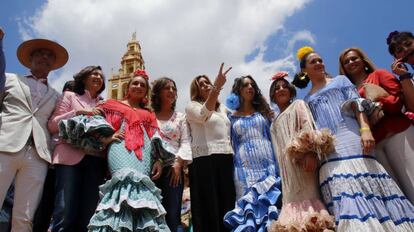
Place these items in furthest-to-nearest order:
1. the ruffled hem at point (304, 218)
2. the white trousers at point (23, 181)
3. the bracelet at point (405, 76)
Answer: the bracelet at point (405, 76)
the white trousers at point (23, 181)
the ruffled hem at point (304, 218)

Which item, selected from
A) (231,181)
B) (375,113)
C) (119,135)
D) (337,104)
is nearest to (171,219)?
(231,181)

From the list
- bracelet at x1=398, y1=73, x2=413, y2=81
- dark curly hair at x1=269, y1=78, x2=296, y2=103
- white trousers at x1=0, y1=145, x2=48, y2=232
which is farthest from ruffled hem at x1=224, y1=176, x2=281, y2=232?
white trousers at x1=0, y1=145, x2=48, y2=232

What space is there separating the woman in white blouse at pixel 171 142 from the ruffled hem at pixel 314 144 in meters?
1.32

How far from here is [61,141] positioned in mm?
3936

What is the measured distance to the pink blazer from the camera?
3.83m

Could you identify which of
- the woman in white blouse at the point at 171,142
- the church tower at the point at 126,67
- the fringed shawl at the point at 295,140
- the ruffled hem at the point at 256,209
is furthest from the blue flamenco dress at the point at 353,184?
the church tower at the point at 126,67

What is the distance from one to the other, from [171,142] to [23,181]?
165 centimetres

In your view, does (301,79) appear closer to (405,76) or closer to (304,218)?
(405,76)

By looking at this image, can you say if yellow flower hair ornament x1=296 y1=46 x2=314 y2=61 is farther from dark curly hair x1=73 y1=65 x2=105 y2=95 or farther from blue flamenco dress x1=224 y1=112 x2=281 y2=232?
dark curly hair x1=73 y1=65 x2=105 y2=95

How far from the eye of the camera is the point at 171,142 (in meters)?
4.47

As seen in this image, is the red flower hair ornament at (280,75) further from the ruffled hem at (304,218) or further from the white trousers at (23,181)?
the white trousers at (23,181)

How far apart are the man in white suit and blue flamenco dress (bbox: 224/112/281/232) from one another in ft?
6.50

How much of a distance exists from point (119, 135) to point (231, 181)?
1.35m

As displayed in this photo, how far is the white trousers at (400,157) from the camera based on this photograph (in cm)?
342
